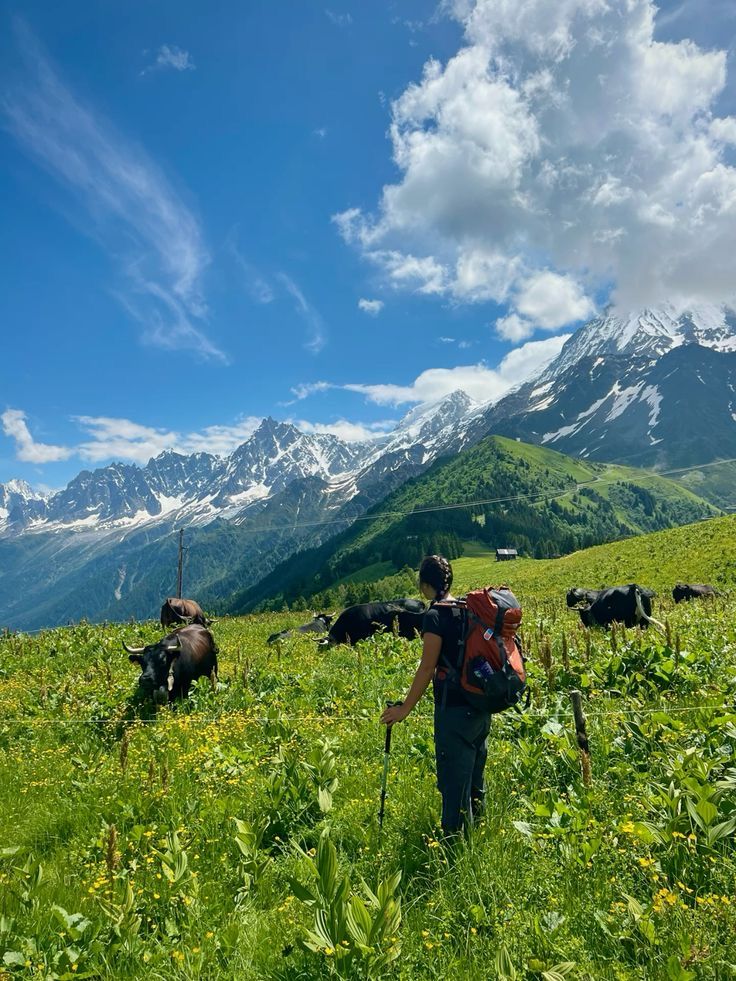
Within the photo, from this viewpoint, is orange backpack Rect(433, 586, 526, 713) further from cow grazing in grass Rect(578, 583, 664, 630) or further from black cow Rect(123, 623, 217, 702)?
cow grazing in grass Rect(578, 583, 664, 630)

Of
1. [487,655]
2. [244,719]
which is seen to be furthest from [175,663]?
[487,655]

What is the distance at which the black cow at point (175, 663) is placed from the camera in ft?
41.1

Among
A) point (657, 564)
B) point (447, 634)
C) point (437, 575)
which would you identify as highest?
point (437, 575)

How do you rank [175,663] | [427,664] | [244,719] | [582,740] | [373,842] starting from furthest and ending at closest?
[175,663] → [244,719] → [582,740] → [373,842] → [427,664]

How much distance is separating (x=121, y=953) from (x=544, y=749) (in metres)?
4.84

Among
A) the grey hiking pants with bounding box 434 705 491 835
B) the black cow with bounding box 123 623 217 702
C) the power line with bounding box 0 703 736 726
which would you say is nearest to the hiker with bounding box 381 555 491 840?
the grey hiking pants with bounding box 434 705 491 835

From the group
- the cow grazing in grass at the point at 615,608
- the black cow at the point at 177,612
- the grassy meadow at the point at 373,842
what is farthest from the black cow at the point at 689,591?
the black cow at the point at 177,612

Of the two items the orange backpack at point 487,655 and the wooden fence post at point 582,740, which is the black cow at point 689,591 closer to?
the wooden fence post at point 582,740

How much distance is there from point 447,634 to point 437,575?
2.18 feet

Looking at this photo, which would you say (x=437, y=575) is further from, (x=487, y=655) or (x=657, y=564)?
(x=657, y=564)

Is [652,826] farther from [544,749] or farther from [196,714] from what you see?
[196,714]

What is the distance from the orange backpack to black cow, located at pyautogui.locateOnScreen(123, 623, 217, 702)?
9142mm

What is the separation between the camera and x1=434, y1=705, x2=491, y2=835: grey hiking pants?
17.4 ft

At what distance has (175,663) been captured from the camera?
13.2 meters
